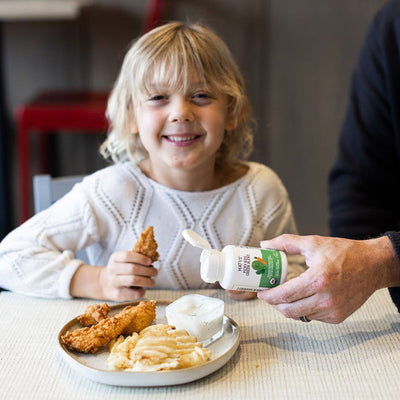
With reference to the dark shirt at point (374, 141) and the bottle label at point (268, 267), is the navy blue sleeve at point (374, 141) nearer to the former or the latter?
the dark shirt at point (374, 141)

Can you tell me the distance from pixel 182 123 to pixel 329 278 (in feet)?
1.57

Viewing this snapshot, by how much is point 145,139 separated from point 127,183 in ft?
0.37

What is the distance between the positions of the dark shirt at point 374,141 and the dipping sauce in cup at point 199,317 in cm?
61

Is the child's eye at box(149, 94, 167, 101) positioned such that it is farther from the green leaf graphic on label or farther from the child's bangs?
the green leaf graphic on label

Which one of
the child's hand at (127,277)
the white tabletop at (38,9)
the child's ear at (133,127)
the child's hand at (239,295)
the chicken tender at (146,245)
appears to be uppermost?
the white tabletop at (38,9)

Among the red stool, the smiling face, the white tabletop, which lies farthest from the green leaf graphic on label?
the white tabletop

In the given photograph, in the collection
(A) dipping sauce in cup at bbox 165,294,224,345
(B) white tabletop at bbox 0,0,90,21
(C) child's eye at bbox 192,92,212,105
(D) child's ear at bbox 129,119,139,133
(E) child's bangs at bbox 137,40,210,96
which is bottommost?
(A) dipping sauce in cup at bbox 165,294,224,345

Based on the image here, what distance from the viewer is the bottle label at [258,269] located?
2.86ft

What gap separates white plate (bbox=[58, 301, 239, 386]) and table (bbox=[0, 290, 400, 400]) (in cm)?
1

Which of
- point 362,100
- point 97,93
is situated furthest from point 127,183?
point 97,93

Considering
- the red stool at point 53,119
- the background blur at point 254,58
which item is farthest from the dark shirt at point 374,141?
the background blur at point 254,58

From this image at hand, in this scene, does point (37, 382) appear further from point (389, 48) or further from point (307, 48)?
point (307, 48)

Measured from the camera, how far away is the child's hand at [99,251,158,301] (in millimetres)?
1085

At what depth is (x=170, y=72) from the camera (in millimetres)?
1216
